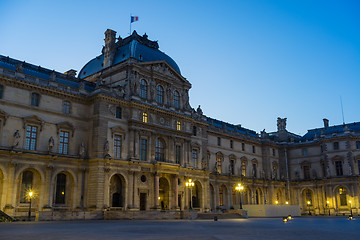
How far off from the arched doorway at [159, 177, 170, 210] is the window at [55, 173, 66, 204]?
14881 mm

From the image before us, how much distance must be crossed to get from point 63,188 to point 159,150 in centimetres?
1489

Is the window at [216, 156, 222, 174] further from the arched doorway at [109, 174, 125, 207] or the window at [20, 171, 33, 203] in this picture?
the window at [20, 171, 33, 203]

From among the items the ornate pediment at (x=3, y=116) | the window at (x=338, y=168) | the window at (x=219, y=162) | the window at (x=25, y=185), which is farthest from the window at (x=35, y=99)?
the window at (x=338, y=168)

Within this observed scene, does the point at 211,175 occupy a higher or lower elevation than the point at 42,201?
higher

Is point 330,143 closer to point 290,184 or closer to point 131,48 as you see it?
point 290,184

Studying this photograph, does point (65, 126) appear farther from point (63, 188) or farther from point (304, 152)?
point (304, 152)

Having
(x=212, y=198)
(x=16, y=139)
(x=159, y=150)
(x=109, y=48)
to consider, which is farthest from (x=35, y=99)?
(x=212, y=198)

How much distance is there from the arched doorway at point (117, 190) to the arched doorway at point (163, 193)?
757cm

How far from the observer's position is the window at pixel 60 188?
4459 cm

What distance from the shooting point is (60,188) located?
1777 inches

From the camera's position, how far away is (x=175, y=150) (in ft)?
183

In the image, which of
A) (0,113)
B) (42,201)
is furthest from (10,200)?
(0,113)

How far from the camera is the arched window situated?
53781 millimetres

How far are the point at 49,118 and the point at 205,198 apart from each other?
28.2m
